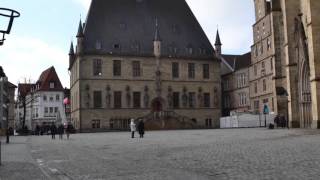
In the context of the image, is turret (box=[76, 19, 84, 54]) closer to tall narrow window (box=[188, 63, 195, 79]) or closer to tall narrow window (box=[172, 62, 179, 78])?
tall narrow window (box=[172, 62, 179, 78])

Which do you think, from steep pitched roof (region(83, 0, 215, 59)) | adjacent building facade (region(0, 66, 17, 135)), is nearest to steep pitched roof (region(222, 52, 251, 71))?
steep pitched roof (region(83, 0, 215, 59))

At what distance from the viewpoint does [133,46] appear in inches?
2840

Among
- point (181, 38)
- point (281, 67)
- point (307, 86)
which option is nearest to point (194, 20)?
point (181, 38)

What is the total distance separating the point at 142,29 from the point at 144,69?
668 cm

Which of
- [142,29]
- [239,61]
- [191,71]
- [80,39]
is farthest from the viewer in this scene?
[239,61]

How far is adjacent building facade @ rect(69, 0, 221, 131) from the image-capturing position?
69000mm

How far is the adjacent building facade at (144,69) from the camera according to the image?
69.0m

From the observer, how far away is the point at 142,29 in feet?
244

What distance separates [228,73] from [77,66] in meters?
28.2

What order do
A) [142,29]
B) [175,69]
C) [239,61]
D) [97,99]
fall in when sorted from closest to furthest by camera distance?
1. [97,99]
2. [175,69]
3. [142,29]
4. [239,61]

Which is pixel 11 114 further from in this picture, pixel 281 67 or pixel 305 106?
pixel 305 106

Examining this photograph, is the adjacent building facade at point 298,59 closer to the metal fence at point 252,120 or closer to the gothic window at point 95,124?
the metal fence at point 252,120

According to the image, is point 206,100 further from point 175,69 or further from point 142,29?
point 142,29

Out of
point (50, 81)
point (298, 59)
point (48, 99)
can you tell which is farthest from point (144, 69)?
point (50, 81)
